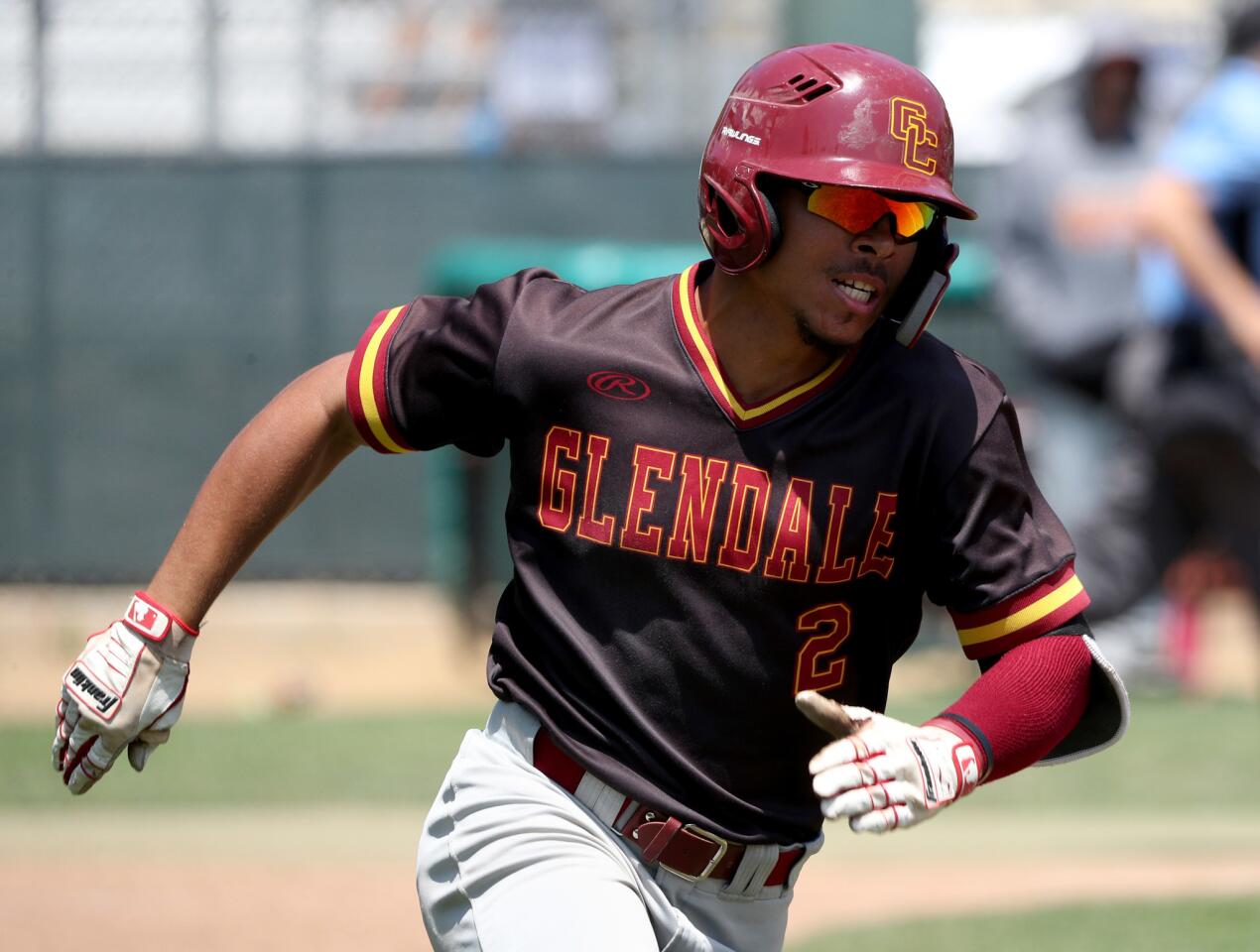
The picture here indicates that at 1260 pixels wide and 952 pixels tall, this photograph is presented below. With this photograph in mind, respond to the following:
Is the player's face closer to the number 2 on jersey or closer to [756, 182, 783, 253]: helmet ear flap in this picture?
[756, 182, 783, 253]: helmet ear flap

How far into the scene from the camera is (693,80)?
450 inches

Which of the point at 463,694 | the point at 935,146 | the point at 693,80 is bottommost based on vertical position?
the point at 463,694

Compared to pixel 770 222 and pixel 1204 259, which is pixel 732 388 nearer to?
pixel 770 222

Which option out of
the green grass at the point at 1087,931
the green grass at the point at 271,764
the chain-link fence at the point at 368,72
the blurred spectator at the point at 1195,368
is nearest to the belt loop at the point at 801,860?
the green grass at the point at 1087,931

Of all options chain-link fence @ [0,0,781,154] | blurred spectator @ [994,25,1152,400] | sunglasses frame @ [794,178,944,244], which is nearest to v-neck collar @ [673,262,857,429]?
sunglasses frame @ [794,178,944,244]

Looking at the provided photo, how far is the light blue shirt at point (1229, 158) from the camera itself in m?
7.63

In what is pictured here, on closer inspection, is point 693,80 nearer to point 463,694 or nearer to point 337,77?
point 337,77

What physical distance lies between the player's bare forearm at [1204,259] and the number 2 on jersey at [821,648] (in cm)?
486

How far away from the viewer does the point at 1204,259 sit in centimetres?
760

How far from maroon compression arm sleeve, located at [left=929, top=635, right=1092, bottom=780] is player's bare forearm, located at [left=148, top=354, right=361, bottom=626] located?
3.82 ft

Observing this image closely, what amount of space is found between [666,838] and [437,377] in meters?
0.86

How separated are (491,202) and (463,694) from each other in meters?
3.22

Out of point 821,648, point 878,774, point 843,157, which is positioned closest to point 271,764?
point 821,648

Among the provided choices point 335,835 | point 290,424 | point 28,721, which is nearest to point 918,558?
point 290,424
